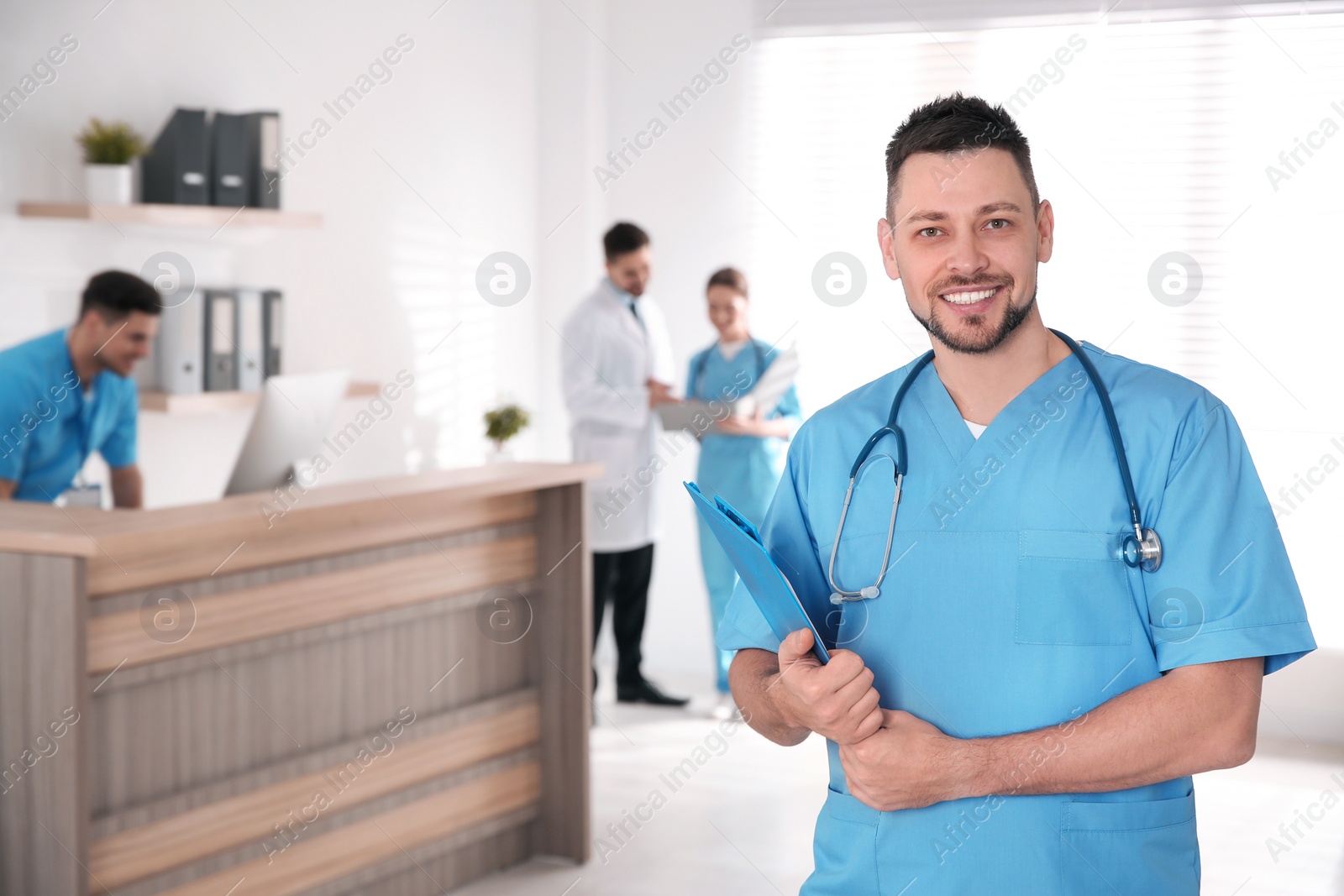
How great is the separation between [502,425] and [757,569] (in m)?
3.41

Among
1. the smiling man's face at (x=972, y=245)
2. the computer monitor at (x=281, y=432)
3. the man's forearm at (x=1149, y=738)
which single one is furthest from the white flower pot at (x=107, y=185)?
the man's forearm at (x=1149, y=738)

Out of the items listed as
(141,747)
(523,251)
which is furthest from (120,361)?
(523,251)

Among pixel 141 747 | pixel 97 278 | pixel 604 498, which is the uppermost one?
pixel 97 278

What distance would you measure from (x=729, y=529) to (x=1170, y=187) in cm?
361

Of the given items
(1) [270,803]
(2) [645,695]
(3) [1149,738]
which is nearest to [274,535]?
(1) [270,803]

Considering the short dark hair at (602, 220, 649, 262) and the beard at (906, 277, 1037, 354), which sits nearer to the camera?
the beard at (906, 277, 1037, 354)

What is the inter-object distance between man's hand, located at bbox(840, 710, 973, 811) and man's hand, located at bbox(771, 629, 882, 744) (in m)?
0.02

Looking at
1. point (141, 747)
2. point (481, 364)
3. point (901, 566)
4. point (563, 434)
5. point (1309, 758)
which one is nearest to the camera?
point (901, 566)

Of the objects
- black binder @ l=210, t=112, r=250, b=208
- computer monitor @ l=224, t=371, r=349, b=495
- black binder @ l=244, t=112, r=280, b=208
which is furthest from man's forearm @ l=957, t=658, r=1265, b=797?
black binder @ l=244, t=112, r=280, b=208

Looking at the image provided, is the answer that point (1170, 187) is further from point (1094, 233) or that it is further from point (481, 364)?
point (481, 364)

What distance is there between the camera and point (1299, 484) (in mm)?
4086

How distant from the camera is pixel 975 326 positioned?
1207 millimetres

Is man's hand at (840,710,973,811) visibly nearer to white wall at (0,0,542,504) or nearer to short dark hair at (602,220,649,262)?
white wall at (0,0,542,504)

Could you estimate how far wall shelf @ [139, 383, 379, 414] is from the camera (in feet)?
11.0
